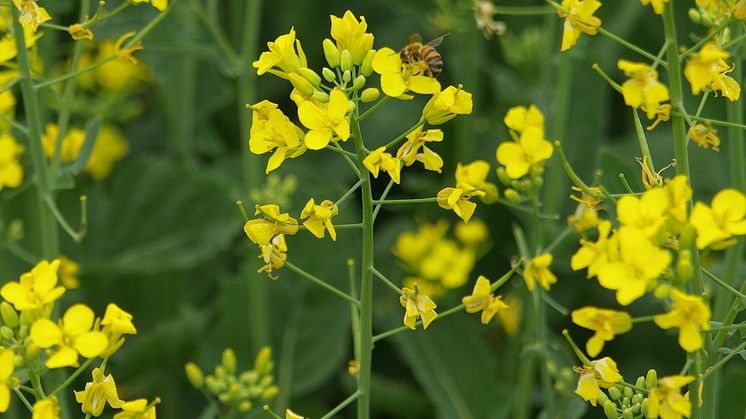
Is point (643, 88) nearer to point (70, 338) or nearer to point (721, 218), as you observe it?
point (721, 218)

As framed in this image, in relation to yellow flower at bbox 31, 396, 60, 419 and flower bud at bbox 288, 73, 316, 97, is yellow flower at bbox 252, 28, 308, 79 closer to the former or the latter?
flower bud at bbox 288, 73, 316, 97

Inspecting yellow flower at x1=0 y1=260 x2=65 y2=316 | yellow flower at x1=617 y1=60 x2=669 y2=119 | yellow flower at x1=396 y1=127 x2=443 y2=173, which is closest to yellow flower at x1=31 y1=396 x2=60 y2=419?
yellow flower at x1=0 y1=260 x2=65 y2=316

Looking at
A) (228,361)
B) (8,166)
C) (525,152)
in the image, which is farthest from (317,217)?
(8,166)

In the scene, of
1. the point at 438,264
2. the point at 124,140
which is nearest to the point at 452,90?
the point at 438,264

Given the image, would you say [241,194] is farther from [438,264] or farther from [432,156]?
[432,156]

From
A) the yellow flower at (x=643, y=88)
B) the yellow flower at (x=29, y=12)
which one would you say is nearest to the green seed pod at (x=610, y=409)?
the yellow flower at (x=643, y=88)
